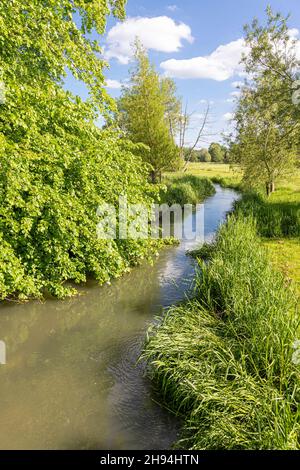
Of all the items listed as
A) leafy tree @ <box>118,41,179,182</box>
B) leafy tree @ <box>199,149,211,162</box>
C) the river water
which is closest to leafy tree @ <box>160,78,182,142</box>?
leafy tree @ <box>118,41,179,182</box>

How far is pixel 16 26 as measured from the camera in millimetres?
7844

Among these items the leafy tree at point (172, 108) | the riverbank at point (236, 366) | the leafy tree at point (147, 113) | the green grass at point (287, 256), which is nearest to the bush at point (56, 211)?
the riverbank at point (236, 366)

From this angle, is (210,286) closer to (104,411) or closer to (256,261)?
(256,261)

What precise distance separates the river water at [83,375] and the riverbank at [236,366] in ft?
1.81

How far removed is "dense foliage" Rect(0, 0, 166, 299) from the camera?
7578 mm

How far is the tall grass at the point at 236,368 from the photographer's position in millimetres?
4023

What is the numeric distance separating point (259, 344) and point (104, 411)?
261 centimetres

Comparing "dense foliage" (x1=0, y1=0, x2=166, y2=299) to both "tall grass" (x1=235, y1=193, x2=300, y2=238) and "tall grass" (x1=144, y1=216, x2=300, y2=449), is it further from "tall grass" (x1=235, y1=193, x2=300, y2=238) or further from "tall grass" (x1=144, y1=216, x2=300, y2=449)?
"tall grass" (x1=235, y1=193, x2=300, y2=238)

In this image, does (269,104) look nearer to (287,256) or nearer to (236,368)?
(287,256)

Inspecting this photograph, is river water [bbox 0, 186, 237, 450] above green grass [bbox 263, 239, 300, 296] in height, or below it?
below

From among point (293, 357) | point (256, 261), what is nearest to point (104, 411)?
point (293, 357)

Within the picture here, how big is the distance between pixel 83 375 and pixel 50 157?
16.4 ft

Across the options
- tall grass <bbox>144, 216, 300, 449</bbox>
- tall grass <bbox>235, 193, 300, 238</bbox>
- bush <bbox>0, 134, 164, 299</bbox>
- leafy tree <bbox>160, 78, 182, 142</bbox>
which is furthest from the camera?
leafy tree <bbox>160, 78, 182, 142</bbox>

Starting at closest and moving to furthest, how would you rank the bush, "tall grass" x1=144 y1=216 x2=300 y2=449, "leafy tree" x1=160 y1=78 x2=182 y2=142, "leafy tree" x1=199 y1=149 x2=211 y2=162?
"tall grass" x1=144 y1=216 x2=300 y2=449
the bush
"leafy tree" x1=160 y1=78 x2=182 y2=142
"leafy tree" x1=199 y1=149 x2=211 y2=162
